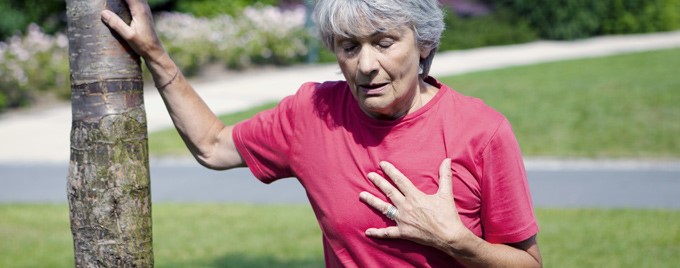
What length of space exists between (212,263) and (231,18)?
39.1 feet

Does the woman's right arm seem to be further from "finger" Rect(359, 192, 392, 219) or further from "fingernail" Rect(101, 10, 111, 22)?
"finger" Rect(359, 192, 392, 219)

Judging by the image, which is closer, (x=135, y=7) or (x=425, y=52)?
(x=425, y=52)

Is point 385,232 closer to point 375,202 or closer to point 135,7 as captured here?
point 375,202

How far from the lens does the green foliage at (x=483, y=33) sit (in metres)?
20.0

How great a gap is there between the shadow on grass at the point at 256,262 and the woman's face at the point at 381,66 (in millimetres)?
3531

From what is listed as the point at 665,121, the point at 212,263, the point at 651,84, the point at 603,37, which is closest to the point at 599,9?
the point at 603,37

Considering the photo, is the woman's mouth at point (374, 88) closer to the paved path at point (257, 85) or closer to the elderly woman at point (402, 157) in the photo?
the elderly woman at point (402, 157)

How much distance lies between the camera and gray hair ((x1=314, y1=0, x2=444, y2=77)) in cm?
250

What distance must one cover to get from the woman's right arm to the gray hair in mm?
540

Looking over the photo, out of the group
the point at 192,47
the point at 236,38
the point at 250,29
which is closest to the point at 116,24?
the point at 192,47

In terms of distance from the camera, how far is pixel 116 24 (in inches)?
110

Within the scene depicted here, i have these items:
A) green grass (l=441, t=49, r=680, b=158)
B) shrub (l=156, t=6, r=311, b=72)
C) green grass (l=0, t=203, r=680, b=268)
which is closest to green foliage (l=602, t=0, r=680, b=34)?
green grass (l=441, t=49, r=680, b=158)

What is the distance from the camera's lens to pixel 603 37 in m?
21.4

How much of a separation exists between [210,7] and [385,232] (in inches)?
Result: 631
